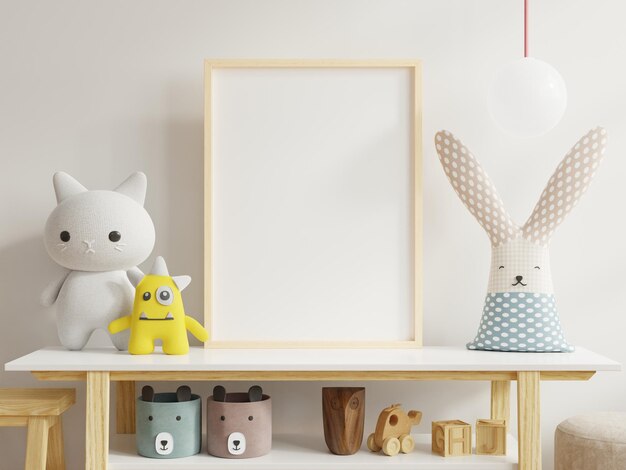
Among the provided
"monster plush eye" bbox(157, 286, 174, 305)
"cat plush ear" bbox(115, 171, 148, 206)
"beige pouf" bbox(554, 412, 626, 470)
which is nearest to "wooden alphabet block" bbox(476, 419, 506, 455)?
"beige pouf" bbox(554, 412, 626, 470)

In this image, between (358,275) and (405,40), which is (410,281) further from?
(405,40)

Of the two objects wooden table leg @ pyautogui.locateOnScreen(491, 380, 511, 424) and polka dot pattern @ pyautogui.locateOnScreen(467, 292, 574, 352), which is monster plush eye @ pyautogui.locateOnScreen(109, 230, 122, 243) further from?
wooden table leg @ pyautogui.locateOnScreen(491, 380, 511, 424)

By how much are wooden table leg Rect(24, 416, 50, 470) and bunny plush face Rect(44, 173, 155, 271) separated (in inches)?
13.9

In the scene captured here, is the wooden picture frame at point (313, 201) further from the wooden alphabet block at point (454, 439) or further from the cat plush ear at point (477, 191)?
the wooden alphabet block at point (454, 439)

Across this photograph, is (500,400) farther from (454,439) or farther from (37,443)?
(37,443)

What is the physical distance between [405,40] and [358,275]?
2.08 feet

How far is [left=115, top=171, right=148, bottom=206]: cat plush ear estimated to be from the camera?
1.88 meters

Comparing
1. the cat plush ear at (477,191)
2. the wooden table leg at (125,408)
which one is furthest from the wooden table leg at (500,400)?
the wooden table leg at (125,408)

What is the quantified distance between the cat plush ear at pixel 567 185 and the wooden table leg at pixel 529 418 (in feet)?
1.18

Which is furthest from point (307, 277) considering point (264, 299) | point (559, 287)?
point (559, 287)

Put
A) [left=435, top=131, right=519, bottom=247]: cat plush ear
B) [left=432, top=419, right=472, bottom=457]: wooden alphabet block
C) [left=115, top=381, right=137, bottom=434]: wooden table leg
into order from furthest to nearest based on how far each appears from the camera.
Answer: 1. [left=115, top=381, right=137, bottom=434]: wooden table leg
2. [left=435, top=131, right=519, bottom=247]: cat plush ear
3. [left=432, top=419, right=472, bottom=457]: wooden alphabet block

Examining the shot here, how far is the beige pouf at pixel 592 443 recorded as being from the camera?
1.65 metres

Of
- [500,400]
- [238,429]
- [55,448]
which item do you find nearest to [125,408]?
[55,448]

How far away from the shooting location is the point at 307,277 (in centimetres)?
190
